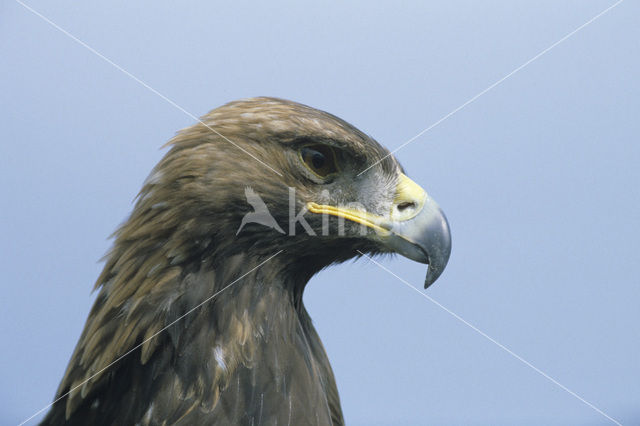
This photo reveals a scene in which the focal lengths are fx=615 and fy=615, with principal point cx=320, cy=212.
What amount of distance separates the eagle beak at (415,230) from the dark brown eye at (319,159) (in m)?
0.10

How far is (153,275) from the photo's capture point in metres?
1.52

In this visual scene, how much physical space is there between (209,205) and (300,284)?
0.42m

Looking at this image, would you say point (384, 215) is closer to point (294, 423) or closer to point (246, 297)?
point (246, 297)

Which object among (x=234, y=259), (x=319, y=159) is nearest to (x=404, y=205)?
(x=319, y=159)

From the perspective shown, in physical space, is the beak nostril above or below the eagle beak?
above

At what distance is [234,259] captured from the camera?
1.58 metres

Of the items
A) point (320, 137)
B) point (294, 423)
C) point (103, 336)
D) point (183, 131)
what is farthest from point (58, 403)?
point (320, 137)

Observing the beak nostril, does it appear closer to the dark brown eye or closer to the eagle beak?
the eagle beak

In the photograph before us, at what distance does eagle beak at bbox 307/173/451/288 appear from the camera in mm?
1650

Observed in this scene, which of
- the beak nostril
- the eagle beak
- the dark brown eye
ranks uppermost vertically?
the dark brown eye

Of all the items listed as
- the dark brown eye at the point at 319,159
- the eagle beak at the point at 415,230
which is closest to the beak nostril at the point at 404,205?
the eagle beak at the point at 415,230

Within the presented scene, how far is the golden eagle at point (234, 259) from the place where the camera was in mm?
1491

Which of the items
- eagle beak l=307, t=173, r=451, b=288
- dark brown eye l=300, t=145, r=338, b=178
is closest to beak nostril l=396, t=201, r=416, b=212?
eagle beak l=307, t=173, r=451, b=288

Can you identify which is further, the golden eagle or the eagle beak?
the eagle beak
